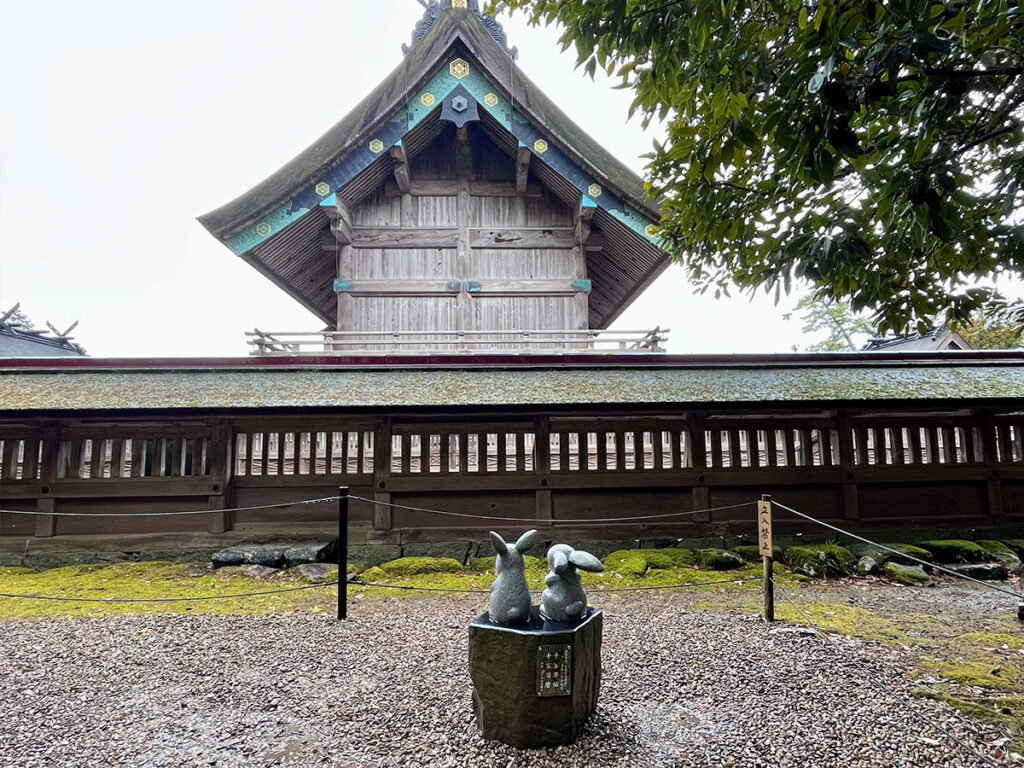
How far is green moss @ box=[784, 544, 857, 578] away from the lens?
6.14m

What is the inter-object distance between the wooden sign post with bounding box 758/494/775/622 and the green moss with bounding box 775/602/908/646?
0.21 m

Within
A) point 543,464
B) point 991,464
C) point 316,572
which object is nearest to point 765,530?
point 543,464

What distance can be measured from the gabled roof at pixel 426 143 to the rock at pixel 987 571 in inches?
244

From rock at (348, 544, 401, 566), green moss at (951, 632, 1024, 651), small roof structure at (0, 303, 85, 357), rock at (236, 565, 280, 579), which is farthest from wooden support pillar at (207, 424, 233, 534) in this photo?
small roof structure at (0, 303, 85, 357)

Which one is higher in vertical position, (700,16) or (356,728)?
(700,16)

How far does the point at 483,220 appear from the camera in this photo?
10617mm

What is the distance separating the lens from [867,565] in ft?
20.3

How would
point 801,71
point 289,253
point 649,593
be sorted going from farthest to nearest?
1. point 289,253
2. point 649,593
3. point 801,71

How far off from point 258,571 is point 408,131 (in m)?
7.41

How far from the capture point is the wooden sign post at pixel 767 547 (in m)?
4.57

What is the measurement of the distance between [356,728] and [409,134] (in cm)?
936

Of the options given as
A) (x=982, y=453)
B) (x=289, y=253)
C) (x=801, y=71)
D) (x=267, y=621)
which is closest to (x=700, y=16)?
(x=801, y=71)

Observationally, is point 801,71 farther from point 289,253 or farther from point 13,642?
point 289,253

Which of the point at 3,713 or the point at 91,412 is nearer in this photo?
the point at 3,713
